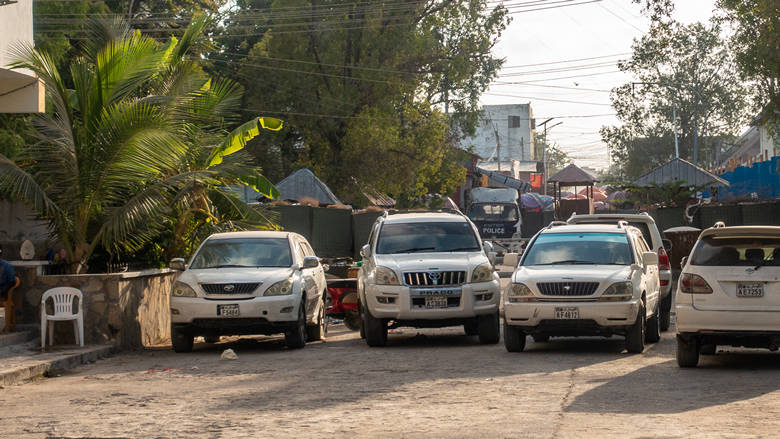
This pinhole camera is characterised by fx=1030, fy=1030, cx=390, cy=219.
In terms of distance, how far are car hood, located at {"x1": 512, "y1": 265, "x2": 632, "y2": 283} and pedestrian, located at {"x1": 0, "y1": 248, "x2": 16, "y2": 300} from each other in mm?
7430

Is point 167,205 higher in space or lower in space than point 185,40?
lower

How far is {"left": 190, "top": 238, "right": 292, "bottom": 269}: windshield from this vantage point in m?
16.0

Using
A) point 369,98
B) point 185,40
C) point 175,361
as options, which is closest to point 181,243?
point 185,40

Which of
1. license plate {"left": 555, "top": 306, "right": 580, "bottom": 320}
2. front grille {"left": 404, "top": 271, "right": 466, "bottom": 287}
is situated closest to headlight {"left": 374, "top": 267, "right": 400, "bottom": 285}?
front grille {"left": 404, "top": 271, "right": 466, "bottom": 287}

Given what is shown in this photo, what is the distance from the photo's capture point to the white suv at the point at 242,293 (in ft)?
48.9

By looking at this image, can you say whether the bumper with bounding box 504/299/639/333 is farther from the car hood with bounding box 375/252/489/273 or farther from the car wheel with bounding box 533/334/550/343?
the car wheel with bounding box 533/334/550/343

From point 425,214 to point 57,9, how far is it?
20.4 meters

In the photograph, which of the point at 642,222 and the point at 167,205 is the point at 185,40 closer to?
the point at 167,205

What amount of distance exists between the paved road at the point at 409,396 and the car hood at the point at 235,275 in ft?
3.60

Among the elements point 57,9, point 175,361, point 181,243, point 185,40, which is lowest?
point 175,361

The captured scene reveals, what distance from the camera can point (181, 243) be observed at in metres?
19.1

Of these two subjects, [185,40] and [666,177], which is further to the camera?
[666,177]

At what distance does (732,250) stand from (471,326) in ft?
16.0

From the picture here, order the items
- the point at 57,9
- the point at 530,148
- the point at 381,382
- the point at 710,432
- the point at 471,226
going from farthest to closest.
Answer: the point at 530,148 → the point at 57,9 → the point at 471,226 → the point at 381,382 → the point at 710,432
